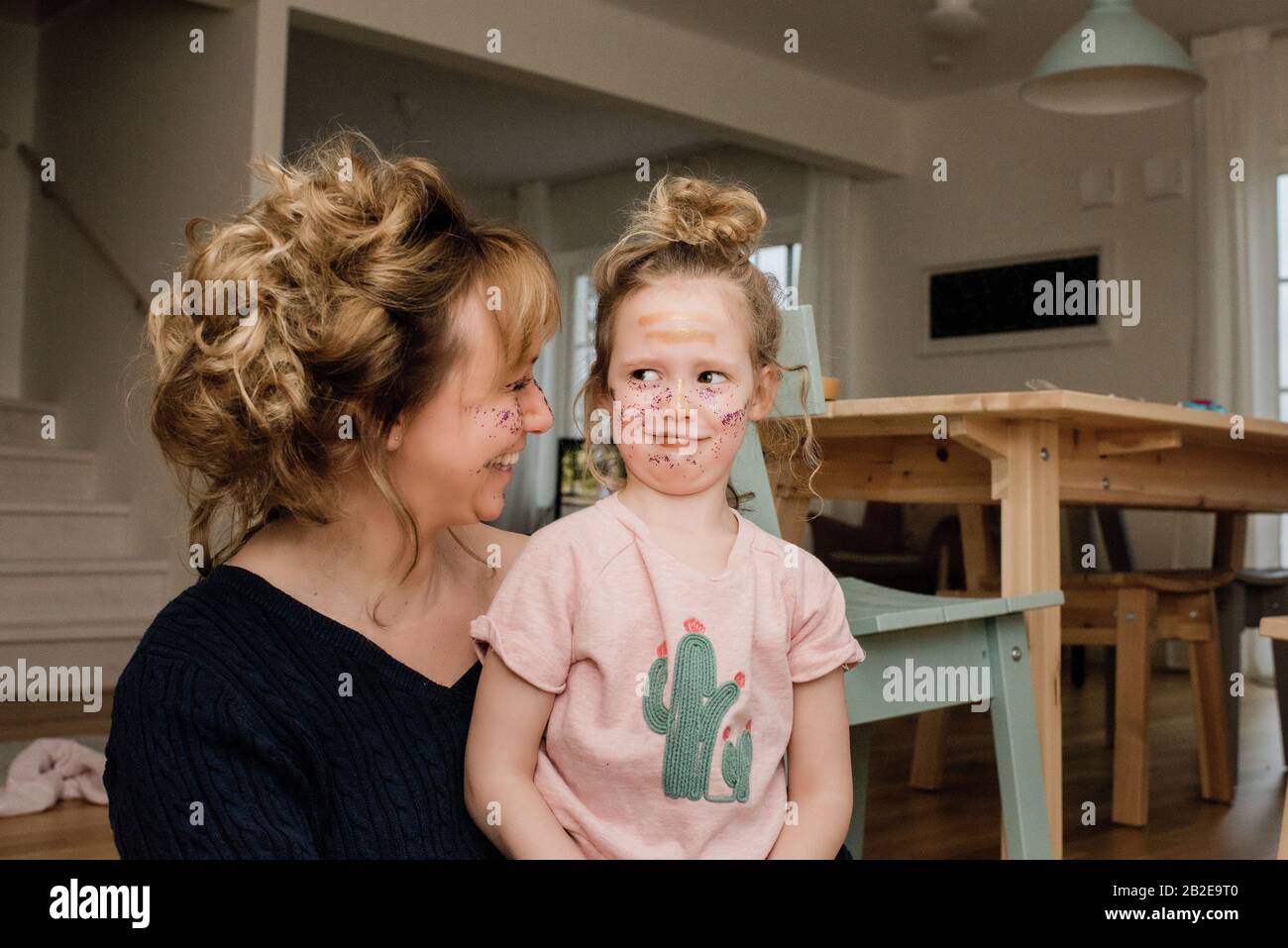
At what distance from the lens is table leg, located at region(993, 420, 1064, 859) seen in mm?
1904

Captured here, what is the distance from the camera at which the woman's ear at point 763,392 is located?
0.91 m

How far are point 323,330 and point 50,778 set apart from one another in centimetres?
212

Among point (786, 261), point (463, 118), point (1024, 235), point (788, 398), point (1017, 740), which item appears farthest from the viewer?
point (786, 261)

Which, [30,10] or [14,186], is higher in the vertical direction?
[30,10]

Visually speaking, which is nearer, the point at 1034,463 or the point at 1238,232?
the point at 1034,463

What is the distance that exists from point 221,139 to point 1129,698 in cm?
323

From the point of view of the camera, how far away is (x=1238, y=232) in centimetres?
543

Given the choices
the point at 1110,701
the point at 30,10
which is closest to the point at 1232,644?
the point at 1110,701

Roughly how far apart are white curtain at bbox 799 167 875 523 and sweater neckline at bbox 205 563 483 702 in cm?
595

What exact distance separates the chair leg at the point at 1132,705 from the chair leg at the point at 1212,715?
22 cm

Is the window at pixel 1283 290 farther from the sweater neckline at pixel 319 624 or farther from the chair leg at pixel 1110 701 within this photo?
the sweater neckline at pixel 319 624

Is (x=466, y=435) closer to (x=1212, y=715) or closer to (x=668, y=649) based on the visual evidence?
(x=668, y=649)

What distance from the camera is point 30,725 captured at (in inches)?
124
